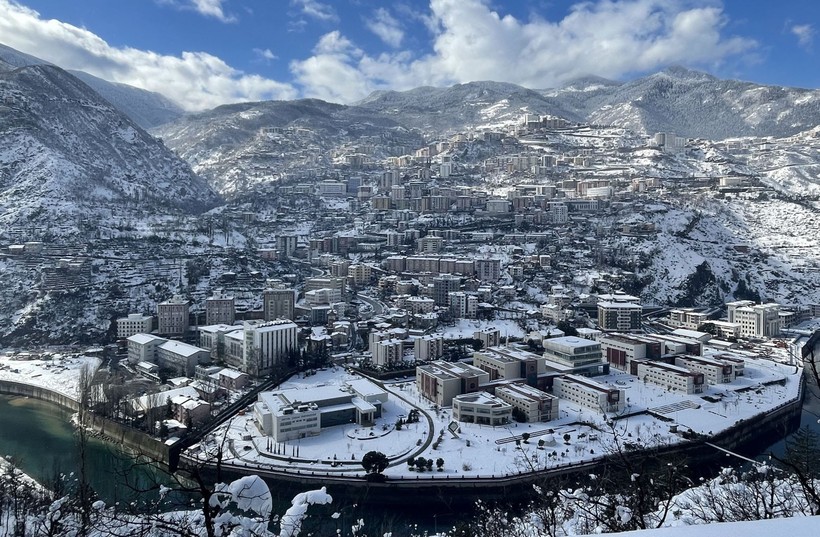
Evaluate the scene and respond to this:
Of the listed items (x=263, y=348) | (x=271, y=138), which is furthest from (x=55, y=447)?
(x=271, y=138)

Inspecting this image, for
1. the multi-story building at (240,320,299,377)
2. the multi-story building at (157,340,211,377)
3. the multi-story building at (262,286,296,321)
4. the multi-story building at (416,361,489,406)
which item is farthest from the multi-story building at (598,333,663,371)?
the multi-story building at (157,340,211,377)

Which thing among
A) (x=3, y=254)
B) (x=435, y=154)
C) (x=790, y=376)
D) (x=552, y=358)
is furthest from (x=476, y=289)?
(x=435, y=154)

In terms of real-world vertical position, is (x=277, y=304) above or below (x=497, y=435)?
above

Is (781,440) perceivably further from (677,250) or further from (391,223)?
(391,223)

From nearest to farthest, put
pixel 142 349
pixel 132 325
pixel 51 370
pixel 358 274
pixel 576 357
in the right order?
→ pixel 51 370 < pixel 576 357 < pixel 142 349 < pixel 132 325 < pixel 358 274

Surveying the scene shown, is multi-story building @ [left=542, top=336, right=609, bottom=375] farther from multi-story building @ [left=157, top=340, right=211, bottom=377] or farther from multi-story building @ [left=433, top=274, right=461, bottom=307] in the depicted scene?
multi-story building @ [left=157, top=340, right=211, bottom=377]

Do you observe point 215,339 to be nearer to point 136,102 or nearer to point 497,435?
point 497,435

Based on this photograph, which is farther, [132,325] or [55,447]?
[132,325]
